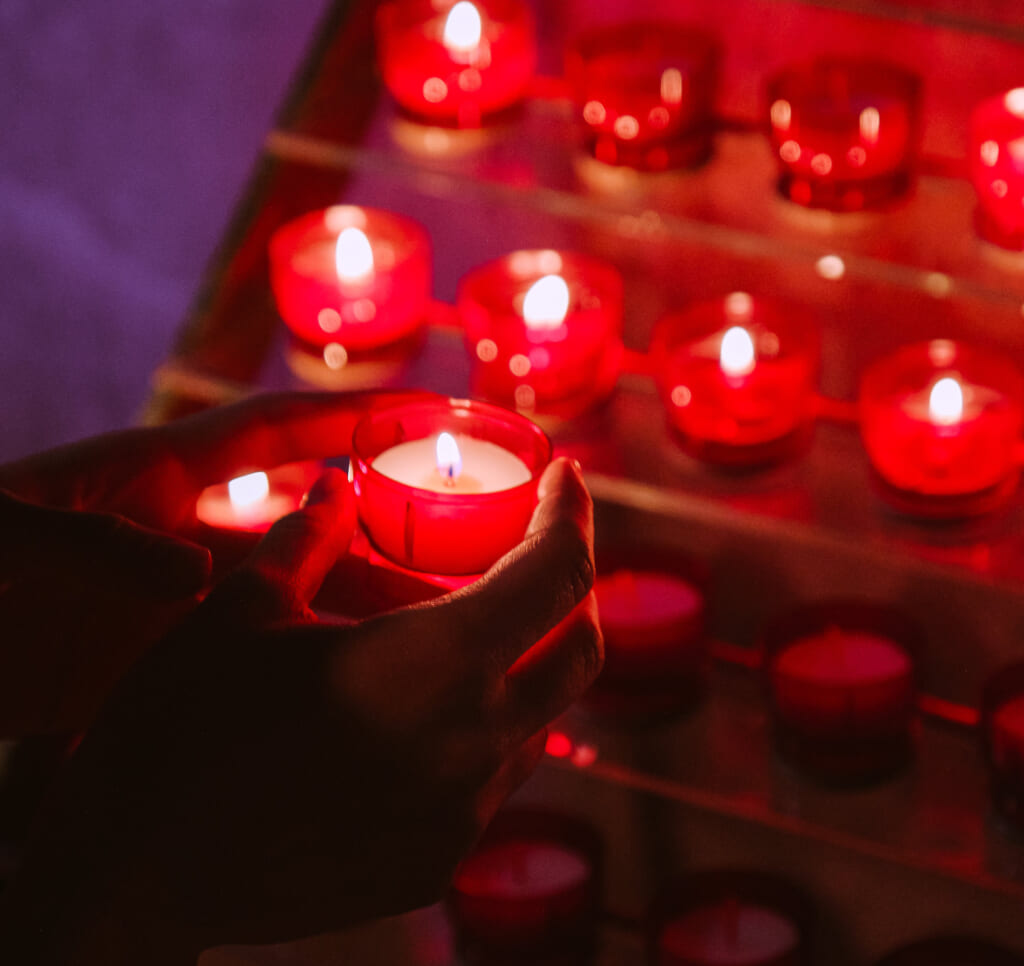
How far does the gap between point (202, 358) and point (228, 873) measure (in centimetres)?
72

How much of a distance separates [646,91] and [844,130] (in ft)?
0.58

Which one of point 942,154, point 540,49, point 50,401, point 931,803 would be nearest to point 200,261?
point 50,401

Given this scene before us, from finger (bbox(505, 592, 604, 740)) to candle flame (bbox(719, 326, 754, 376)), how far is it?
44cm

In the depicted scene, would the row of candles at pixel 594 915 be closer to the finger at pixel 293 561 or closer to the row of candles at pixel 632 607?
the row of candles at pixel 632 607

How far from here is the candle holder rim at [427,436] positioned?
2.52 feet

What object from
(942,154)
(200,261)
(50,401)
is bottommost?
(50,401)

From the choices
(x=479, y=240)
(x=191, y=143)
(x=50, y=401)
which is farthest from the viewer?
(x=50, y=401)

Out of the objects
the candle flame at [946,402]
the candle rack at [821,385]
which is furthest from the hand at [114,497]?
the candle flame at [946,402]

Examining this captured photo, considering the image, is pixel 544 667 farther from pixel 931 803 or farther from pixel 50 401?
pixel 50 401

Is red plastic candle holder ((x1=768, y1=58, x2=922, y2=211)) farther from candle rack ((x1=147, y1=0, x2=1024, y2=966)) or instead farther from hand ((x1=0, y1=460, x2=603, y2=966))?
hand ((x1=0, y1=460, x2=603, y2=966))

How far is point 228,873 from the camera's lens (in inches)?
27.9

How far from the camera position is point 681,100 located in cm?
117

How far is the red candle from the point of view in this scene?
126 centimetres

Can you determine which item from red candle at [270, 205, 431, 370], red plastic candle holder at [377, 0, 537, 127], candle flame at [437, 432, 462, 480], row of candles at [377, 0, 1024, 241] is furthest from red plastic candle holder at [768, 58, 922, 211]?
candle flame at [437, 432, 462, 480]
